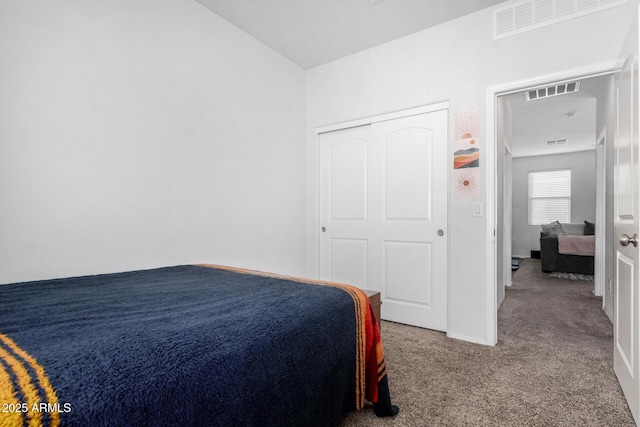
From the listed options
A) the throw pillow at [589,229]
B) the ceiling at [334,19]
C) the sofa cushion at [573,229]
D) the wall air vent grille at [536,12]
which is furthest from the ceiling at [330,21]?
the sofa cushion at [573,229]

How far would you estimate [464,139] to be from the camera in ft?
8.93

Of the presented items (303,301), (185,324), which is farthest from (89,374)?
(303,301)

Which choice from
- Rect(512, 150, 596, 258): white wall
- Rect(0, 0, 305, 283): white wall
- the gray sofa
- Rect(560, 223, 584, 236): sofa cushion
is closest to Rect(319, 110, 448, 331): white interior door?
Rect(0, 0, 305, 283): white wall

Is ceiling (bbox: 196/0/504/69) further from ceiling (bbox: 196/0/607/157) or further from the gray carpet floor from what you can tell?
the gray carpet floor

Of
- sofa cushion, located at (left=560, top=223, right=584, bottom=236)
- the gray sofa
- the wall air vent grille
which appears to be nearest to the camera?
the wall air vent grille

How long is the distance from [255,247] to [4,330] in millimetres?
2163

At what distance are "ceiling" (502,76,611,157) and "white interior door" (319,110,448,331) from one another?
1147mm

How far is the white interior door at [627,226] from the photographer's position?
157cm

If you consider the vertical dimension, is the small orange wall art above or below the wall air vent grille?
below

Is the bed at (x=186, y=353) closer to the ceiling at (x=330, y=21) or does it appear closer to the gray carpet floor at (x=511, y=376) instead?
the gray carpet floor at (x=511, y=376)

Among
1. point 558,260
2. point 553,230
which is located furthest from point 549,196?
point 558,260

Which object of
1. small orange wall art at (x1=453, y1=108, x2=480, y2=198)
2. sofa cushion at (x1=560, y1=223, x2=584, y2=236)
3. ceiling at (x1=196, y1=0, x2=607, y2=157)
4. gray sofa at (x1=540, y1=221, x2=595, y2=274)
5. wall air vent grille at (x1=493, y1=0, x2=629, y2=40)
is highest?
ceiling at (x1=196, y1=0, x2=607, y2=157)

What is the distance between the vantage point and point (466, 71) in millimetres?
2709

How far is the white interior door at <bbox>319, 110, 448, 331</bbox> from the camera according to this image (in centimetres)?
292
